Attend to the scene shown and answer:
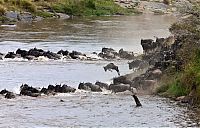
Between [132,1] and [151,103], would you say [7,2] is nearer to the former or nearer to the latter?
[132,1]

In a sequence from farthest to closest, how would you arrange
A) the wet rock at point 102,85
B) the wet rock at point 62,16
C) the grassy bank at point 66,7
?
the wet rock at point 62,16, the grassy bank at point 66,7, the wet rock at point 102,85

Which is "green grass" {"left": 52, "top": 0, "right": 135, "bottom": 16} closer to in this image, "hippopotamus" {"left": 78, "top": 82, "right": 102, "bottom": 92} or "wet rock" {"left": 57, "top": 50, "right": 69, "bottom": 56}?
"wet rock" {"left": 57, "top": 50, "right": 69, "bottom": 56}

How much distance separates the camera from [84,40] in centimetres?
5928

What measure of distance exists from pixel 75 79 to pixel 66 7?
57008mm

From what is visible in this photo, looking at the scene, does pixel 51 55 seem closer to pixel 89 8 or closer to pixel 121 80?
pixel 121 80

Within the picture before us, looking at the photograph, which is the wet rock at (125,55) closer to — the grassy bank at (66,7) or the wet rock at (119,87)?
the wet rock at (119,87)

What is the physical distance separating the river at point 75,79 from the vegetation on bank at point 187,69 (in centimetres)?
108

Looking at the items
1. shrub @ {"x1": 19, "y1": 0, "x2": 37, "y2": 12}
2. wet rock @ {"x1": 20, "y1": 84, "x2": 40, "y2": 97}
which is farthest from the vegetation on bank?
shrub @ {"x1": 19, "y1": 0, "x2": 37, "y2": 12}

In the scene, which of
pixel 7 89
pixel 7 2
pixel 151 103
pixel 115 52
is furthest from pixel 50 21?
pixel 151 103

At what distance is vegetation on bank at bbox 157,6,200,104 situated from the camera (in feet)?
95.2

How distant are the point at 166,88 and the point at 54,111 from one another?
7257mm

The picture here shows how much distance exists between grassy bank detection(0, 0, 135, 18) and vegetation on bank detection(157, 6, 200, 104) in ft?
161

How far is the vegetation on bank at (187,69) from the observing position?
2903cm

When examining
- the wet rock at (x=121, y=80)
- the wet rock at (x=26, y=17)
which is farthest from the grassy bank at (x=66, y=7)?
the wet rock at (x=121, y=80)
